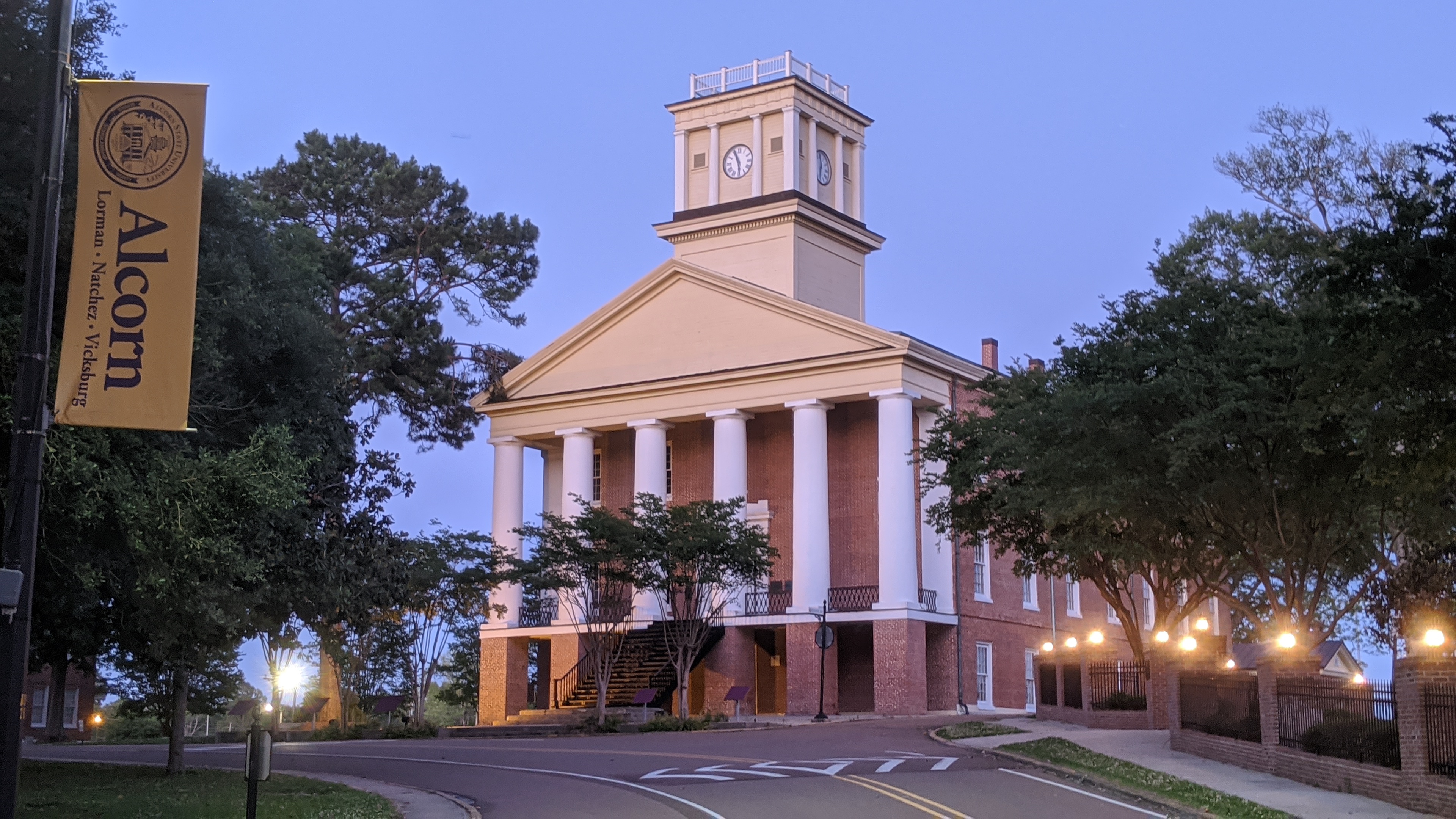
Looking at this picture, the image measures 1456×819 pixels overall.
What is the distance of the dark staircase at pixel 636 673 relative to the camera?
47.7m

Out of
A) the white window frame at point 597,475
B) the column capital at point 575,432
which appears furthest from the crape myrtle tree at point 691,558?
the white window frame at point 597,475

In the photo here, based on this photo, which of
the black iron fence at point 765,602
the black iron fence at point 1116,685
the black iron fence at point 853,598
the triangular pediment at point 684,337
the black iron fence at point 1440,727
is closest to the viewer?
the black iron fence at point 1440,727

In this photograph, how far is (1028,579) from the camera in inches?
2245

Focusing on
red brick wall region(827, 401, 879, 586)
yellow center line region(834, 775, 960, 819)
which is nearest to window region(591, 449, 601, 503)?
red brick wall region(827, 401, 879, 586)

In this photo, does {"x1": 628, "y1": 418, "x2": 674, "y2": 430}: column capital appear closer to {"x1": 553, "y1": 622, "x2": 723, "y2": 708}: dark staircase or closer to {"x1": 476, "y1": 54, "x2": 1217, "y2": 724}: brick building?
{"x1": 476, "y1": 54, "x2": 1217, "y2": 724}: brick building

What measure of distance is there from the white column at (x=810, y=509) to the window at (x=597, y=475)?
9408 mm

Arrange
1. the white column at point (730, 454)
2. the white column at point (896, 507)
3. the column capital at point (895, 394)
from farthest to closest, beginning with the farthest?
the white column at point (730, 454) → the column capital at point (895, 394) → the white column at point (896, 507)

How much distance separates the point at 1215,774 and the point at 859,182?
39648mm

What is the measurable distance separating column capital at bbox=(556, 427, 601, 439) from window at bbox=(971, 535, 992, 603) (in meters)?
14.1

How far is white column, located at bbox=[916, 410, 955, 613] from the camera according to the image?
5044 cm

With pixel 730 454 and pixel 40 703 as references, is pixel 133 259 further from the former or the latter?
pixel 40 703

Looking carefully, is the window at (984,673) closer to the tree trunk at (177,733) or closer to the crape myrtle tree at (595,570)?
the crape myrtle tree at (595,570)

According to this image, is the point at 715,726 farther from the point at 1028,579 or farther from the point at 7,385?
the point at 7,385

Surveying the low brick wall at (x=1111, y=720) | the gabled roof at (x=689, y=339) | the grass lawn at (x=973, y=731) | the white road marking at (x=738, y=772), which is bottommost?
the white road marking at (x=738, y=772)
